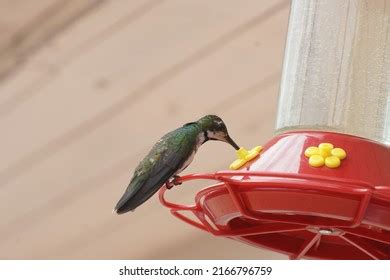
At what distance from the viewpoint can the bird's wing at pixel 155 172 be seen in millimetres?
1723

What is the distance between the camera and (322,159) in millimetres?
1636

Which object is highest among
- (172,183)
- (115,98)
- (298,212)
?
(115,98)

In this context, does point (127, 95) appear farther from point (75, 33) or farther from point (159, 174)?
point (159, 174)

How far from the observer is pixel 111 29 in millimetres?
2760

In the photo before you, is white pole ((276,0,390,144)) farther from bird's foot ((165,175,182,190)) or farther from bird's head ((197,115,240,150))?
bird's foot ((165,175,182,190))

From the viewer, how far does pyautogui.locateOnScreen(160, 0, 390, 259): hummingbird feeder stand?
1.55m

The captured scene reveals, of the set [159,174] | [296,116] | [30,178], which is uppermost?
[30,178]

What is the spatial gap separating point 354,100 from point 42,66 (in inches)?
50.8

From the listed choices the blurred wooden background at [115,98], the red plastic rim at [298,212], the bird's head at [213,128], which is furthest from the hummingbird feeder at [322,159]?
the blurred wooden background at [115,98]

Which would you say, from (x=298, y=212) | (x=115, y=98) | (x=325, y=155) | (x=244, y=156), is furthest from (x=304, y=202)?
(x=115, y=98)

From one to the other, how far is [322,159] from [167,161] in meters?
0.32

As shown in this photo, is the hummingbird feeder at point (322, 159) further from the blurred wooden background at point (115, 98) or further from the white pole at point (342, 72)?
the blurred wooden background at point (115, 98)

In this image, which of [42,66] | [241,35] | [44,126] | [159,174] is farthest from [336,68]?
[44,126]

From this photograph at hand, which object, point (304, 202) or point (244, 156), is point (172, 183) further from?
point (304, 202)
